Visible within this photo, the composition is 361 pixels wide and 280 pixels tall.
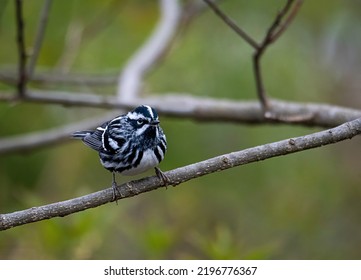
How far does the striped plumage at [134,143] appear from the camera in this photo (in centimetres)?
346

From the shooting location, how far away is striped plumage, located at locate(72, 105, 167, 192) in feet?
11.4

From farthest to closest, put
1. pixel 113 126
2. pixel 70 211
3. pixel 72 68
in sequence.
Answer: pixel 72 68
pixel 113 126
pixel 70 211

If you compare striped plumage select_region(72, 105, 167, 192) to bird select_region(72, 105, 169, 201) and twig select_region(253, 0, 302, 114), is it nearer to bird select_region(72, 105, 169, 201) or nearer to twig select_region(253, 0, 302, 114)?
bird select_region(72, 105, 169, 201)

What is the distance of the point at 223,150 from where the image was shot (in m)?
6.71

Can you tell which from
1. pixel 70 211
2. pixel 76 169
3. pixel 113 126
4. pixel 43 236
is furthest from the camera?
pixel 76 169

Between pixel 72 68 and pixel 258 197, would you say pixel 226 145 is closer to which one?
pixel 258 197

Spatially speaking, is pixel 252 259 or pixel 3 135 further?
pixel 3 135

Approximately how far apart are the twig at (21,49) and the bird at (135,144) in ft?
3.93

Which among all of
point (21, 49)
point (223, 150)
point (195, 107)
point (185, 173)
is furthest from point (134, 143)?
point (223, 150)

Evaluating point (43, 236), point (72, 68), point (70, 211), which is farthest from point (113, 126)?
point (72, 68)

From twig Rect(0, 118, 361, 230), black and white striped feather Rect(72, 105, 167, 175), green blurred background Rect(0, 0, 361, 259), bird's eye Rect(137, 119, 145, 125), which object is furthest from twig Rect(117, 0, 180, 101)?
twig Rect(0, 118, 361, 230)

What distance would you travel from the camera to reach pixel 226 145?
6.76m

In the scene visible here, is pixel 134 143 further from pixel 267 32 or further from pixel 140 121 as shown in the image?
pixel 267 32

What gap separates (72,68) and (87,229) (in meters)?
3.04
